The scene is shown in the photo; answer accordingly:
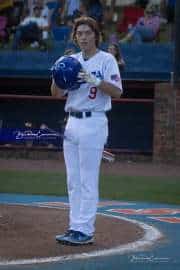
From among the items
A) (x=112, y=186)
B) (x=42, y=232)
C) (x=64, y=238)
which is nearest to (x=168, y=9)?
(x=112, y=186)

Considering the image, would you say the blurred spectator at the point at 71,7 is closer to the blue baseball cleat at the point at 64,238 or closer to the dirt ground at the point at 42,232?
the dirt ground at the point at 42,232

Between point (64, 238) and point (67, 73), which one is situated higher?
point (67, 73)

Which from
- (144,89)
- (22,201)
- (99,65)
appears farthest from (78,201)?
(144,89)

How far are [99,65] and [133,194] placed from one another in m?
5.01

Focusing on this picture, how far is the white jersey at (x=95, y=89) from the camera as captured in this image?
293 inches

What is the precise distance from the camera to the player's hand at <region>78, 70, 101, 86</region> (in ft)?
23.8

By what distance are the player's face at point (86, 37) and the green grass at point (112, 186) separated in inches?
176

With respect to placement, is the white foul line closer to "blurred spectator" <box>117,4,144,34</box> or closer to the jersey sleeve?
the jersey sleeve

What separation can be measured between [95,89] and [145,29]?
12793 millimetres

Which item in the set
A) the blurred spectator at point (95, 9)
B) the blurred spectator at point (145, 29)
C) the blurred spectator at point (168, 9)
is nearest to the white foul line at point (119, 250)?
the blurred spectator at point (145, 29)

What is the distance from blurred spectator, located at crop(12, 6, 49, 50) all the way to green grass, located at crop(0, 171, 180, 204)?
5846 mm

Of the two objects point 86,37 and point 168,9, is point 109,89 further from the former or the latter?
point 168,9

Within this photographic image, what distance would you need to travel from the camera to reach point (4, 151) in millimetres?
18312

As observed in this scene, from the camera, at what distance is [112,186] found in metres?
13.2
